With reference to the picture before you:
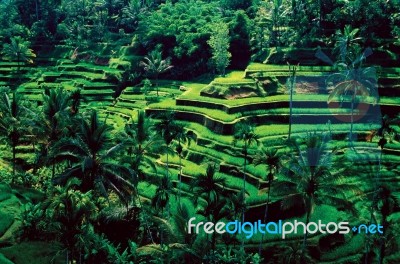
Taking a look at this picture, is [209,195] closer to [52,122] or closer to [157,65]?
[52,122]

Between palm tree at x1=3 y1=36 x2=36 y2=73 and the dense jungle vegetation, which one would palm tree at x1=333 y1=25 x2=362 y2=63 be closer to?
the dense jungle vegetation

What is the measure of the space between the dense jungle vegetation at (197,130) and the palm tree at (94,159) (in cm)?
4

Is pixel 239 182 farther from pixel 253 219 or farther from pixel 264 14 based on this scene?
pixel 264 14

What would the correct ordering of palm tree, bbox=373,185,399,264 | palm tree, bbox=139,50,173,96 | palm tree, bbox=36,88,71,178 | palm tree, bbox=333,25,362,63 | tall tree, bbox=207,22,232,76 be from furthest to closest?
1. tall tree, bbox=207,22,232,76
2. palm tree, bbox=139,50,173,96
3. palm tree, bbox=333,25,362,63
4. palm tree, bbox=36,88,71,178
5. palm tree, bbox=373,185,399,264

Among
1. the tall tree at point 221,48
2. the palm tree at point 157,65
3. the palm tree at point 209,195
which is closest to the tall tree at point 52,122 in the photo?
the palm tree at point 209,195

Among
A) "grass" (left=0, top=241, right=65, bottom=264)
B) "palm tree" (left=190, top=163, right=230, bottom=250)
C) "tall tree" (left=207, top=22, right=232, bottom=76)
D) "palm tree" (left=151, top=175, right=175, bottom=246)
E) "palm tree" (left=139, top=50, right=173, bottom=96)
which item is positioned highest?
"tall tree" (left=207, top=22, right=232, bottom=76)

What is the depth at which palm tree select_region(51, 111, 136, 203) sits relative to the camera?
14977 mm

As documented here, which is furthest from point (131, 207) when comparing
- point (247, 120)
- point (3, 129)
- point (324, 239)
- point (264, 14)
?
point (264, 14)

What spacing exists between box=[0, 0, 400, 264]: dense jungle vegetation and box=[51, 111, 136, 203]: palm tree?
44 mm

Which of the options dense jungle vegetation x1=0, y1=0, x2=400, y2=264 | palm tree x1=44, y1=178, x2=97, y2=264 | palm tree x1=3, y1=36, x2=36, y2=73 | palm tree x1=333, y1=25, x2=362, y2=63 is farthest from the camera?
palm tree x1=3, y1=36, x2=36, y2=73

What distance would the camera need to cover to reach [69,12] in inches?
2128

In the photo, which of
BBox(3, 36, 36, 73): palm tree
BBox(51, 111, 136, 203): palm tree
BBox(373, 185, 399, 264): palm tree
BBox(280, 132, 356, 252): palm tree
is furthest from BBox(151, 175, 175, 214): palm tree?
BBox(3, 36, 36, 73): palm tree

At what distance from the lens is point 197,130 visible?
26.5 metres

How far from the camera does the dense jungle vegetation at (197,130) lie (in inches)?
597
